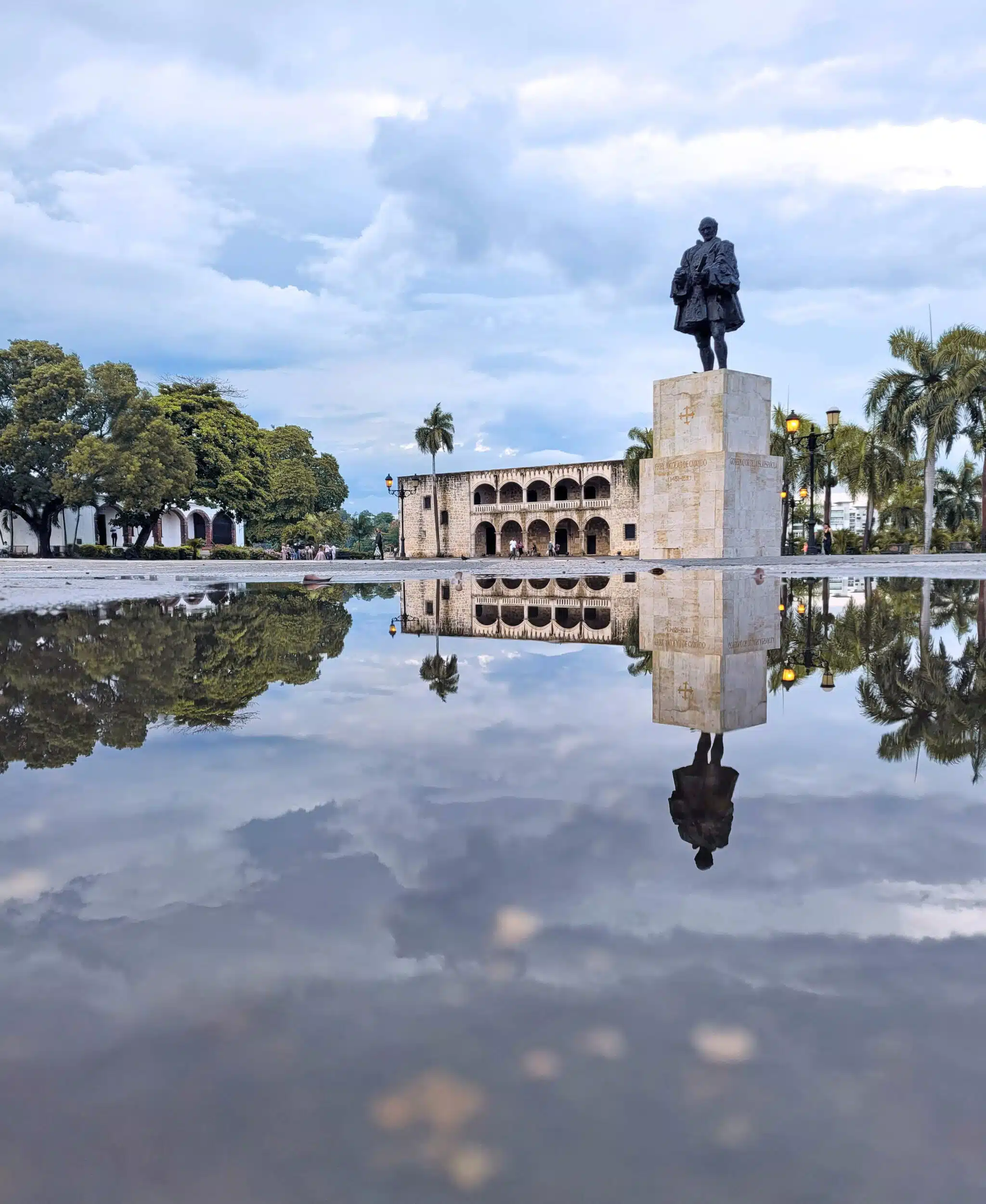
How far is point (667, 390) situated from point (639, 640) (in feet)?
38.3

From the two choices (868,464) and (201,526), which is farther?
(201,526)

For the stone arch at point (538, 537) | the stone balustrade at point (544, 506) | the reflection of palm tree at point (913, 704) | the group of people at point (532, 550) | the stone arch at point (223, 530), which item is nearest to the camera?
the reflection of palm tree at point (913, 704)

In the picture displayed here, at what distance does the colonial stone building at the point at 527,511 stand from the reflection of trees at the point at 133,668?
43.1 meters

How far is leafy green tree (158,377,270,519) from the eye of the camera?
41.6 m

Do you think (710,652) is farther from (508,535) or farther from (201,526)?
(201,526)

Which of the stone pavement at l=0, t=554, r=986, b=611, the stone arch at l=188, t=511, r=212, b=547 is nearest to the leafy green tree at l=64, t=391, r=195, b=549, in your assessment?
the stone pavement at l=0, t=554, r=986, b=611

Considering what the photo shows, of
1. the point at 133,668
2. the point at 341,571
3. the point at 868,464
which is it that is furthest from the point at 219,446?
the point at 133,668

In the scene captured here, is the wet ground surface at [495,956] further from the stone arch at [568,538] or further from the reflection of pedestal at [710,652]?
the stone arch at [568,538]

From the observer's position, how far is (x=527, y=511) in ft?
176

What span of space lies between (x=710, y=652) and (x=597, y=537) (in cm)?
4830

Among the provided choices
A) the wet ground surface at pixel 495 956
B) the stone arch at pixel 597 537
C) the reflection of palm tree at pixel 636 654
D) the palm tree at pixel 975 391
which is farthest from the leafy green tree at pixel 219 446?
the wet ground surface at pixel 495 956

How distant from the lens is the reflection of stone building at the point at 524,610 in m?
5.66

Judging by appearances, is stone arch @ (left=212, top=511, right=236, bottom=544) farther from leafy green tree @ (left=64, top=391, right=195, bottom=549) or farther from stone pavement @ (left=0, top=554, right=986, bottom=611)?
stone pavement @ (left=0, top=554, right=986, bottom=611)

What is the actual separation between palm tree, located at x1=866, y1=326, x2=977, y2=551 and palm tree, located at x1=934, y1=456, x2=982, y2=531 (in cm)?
2522
